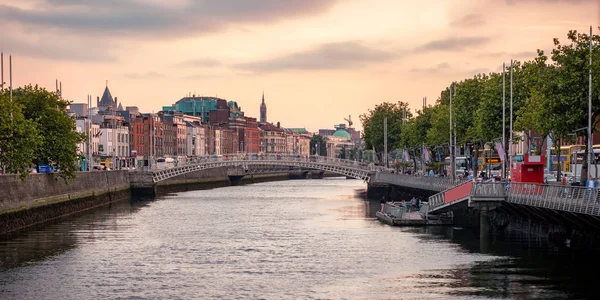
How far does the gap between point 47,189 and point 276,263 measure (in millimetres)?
32169

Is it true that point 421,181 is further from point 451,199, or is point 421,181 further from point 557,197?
point 557,197

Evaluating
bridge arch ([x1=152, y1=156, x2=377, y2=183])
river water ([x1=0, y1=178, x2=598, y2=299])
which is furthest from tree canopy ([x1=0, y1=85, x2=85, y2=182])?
bridge arch ([x1=152, y1=156, x2=377, y2=183])

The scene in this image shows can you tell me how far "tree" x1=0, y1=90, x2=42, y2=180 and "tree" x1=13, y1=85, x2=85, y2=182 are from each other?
46.7 ft

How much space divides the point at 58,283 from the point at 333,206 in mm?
55072

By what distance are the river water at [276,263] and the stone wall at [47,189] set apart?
274 cm

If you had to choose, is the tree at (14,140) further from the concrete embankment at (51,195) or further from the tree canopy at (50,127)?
the tree canopy at (50,127)

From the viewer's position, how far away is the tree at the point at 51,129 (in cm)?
7856

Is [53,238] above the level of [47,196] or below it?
below

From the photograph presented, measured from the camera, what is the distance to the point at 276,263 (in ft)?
162

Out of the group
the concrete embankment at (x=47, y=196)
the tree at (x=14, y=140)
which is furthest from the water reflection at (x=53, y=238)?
the tree at (x=14, y=140)

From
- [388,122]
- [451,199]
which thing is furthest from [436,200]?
[388,122]

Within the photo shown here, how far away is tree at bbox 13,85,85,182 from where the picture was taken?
78562 millimetres

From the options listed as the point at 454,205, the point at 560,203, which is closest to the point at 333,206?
the point at 454,205

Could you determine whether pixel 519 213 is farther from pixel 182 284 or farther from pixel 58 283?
pixel 58 283
